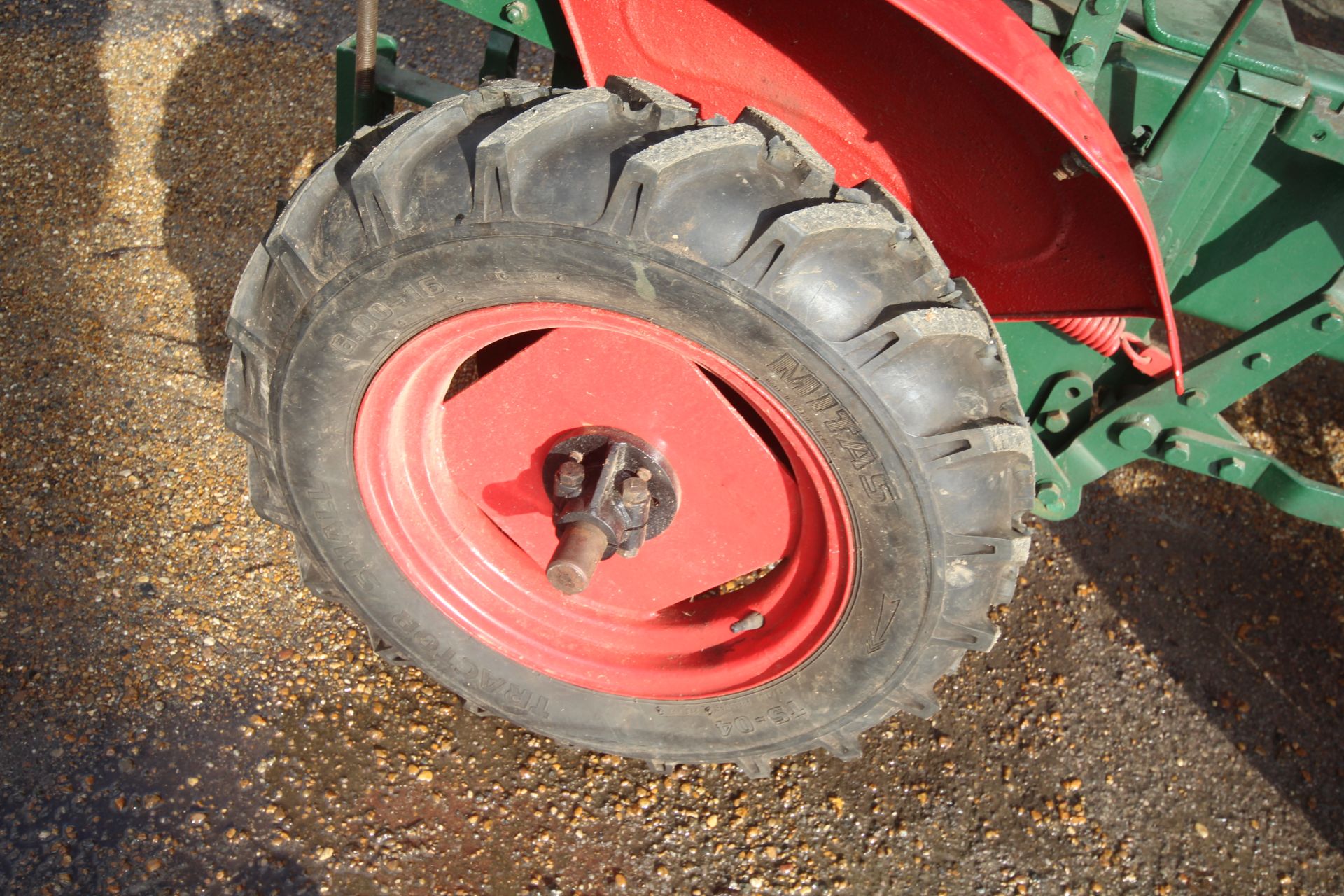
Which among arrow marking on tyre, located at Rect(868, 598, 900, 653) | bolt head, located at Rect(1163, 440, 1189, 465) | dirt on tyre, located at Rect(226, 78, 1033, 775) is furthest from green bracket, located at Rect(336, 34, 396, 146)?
bolt head, located at Rect(1163, 440, 1189, 465)

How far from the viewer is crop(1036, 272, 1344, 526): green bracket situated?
2.10m

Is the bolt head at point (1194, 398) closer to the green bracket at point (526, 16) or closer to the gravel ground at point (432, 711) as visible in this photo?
the gravel ground at point (432, 711)

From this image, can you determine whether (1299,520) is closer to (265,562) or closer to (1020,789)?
(1020,789)

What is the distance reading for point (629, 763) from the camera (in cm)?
236

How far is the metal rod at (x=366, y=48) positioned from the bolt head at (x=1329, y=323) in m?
1.89

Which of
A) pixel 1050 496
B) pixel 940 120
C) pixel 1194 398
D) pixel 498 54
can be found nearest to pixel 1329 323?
pixel 1194 398

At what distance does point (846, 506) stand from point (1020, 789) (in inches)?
47.0

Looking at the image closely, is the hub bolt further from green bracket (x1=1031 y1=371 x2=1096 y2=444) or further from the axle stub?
green bracket (x1=1031 y1=371 x2=1096 y2=444)

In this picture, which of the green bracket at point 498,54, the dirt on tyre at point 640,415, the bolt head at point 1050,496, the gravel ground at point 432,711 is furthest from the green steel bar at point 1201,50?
the gravel ground at point 432,711

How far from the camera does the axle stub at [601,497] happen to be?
5.98 feet

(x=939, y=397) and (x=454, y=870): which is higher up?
(x=939, y=397)

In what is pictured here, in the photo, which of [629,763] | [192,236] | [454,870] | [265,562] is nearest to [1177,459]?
[629,763]

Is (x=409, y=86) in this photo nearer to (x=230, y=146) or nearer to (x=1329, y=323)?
Answer: (x=230, y=146)

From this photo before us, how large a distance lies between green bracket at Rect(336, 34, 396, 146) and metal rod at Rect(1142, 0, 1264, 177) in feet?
4.75
